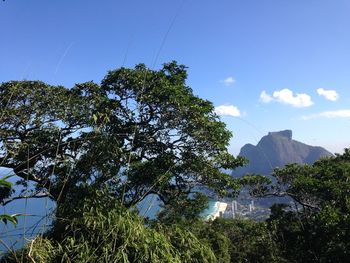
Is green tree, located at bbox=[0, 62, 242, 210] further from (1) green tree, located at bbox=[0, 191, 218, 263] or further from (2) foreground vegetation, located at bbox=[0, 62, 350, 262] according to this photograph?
(1) green tree, located at bbox=[0, 191, 218, 263]

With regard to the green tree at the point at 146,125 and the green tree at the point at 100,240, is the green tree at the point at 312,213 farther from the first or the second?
the green tree at the point at 100,240

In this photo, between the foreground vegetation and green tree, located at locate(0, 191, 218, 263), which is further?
the foreground vegetation

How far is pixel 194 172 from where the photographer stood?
865 cm

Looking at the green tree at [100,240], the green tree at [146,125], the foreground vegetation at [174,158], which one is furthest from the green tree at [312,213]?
the green tree at [100,240]

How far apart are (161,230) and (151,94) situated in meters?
5.15

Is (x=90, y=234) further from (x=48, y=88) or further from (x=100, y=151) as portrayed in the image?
(x=48, y=88)

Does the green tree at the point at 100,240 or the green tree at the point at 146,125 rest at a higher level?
the green tree at the point at 146,125

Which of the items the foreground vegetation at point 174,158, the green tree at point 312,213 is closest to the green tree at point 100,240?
the foreground vegetation at point 174,158

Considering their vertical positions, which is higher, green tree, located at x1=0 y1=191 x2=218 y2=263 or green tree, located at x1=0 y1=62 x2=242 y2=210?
green tree, located at x1=0 y1=62 x2=242 y2=210

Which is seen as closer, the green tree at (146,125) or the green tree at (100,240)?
the green tree at (100,240)

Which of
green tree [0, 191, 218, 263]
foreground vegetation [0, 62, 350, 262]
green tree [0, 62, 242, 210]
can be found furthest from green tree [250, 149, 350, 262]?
green tree [0, 191, 218, 263]

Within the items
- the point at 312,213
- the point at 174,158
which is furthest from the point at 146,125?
the point at 312,213

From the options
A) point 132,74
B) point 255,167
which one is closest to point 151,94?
point 132,74

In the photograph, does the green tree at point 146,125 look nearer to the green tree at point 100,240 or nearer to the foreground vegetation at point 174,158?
the foreground vegetation at point 174,158
